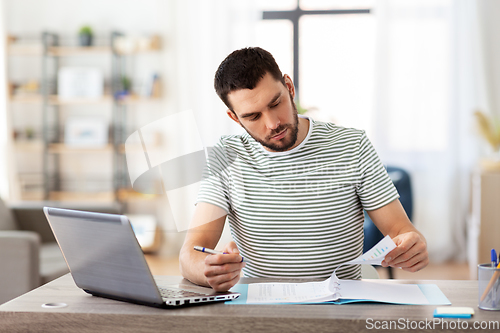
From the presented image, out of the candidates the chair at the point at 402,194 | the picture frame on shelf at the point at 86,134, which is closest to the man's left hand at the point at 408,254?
the chair at the point at 402,194

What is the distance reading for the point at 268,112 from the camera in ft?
4.07

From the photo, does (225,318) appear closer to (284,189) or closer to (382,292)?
(382,292)

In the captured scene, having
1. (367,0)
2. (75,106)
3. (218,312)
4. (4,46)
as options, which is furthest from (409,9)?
(218,312)

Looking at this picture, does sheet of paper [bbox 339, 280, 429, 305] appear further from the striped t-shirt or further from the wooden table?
→ the striped t-shirt

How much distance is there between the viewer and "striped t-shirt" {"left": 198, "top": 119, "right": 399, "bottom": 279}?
1.30 metres

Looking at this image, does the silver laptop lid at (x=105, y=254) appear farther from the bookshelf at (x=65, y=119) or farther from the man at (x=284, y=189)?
the bookshelf at (x=65, y=119)

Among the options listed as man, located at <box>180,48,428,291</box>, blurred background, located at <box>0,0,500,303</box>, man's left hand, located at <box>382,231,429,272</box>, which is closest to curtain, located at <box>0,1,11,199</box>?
blurred background, located at <box>0,0,500,303</box>

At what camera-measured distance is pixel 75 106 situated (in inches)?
162

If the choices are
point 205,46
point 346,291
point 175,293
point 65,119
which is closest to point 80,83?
point 65,119

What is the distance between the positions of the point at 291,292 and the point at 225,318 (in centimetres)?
20

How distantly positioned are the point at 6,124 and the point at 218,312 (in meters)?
3.69

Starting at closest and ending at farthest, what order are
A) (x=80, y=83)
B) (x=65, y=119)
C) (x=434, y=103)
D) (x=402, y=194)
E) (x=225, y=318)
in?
1. (x=225, y=318)
2. (x=402, y=194)
3. (x=434, y=103)
4. (x=80, y=83)
5. (x=65, y=119)

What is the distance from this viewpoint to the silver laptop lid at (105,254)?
0.84 m

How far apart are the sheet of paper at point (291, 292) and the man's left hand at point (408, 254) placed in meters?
0.13
